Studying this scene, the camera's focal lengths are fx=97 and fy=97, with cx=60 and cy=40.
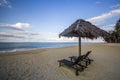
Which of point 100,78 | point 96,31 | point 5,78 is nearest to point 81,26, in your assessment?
point 96,31

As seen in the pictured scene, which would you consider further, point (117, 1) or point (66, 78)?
point (117, 1)

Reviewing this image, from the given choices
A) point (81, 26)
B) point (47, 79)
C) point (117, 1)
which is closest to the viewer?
→ point (47, 79)

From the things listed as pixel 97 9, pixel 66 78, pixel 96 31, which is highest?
pixel 97 9

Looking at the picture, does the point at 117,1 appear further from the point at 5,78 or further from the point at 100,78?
the point at 5,78

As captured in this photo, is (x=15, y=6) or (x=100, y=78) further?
(x=15, y=6)

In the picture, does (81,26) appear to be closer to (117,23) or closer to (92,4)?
(92,4)

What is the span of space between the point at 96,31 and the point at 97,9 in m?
8.55

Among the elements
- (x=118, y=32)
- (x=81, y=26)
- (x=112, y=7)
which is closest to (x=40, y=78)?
(x=81, y=26)

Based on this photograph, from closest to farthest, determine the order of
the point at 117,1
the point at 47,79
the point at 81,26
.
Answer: the point at 47,79, the point at 81,26, the point at 117,1

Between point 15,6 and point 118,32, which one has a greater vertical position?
point 15,6

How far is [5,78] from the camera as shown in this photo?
394cm

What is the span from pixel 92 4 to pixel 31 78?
10752 mm

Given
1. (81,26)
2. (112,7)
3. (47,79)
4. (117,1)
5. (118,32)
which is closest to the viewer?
(47,79)

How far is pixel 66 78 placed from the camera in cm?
405
